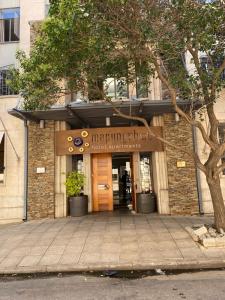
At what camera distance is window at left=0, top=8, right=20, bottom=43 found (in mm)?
15461

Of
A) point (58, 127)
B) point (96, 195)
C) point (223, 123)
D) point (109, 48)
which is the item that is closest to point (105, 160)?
point (96, 195)

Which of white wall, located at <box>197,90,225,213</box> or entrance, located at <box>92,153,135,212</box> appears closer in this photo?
white wall, located at <box>197,90,225,213</box>

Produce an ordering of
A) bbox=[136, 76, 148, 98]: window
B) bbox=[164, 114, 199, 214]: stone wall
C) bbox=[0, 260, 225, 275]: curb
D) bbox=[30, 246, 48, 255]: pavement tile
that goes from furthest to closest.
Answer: bbox=[164, 114, 199, 214]: stone wall < bbox=[136, 76, 148, 98]: window < bbox=[30, 246, 48, 255]: pavement tile < bbox=[0, 260, 225, 275]: curb

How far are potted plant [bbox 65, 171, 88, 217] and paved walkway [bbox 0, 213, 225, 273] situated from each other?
1252mm

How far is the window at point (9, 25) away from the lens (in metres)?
15.5

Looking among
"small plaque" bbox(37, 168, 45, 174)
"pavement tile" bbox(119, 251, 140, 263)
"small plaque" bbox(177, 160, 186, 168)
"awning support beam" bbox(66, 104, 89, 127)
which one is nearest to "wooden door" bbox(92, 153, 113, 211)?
"awning support beam" bbox(66, 104, 89, 127)

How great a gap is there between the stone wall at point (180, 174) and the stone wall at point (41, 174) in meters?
4.98

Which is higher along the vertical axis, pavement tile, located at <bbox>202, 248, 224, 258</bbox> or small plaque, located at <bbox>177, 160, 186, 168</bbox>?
small plaque, located at <bbox>177, 160, 186, 168</bbox>

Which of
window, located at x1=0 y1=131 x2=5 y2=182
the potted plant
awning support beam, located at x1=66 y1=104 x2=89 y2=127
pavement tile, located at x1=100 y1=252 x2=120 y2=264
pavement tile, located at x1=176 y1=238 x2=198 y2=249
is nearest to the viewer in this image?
pavement tile, located at x1=100 y1=252 x2=120 y2=264

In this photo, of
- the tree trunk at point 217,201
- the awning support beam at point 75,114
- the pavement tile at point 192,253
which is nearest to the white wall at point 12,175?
the awning support beam at point 75,114

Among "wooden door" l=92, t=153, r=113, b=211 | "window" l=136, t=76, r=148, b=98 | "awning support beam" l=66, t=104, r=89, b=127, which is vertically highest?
"window" l=136, t=76, r=148, b=98

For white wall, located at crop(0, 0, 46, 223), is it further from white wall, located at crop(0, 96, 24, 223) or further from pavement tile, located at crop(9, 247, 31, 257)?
pavement tile, located at crop(9, 247, 31, 257)

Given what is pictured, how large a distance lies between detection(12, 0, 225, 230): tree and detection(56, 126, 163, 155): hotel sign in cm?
362

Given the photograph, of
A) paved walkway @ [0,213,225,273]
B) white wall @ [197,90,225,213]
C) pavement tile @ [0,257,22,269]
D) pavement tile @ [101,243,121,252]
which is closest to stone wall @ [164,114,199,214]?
white wall @ [197,90,225,213]
